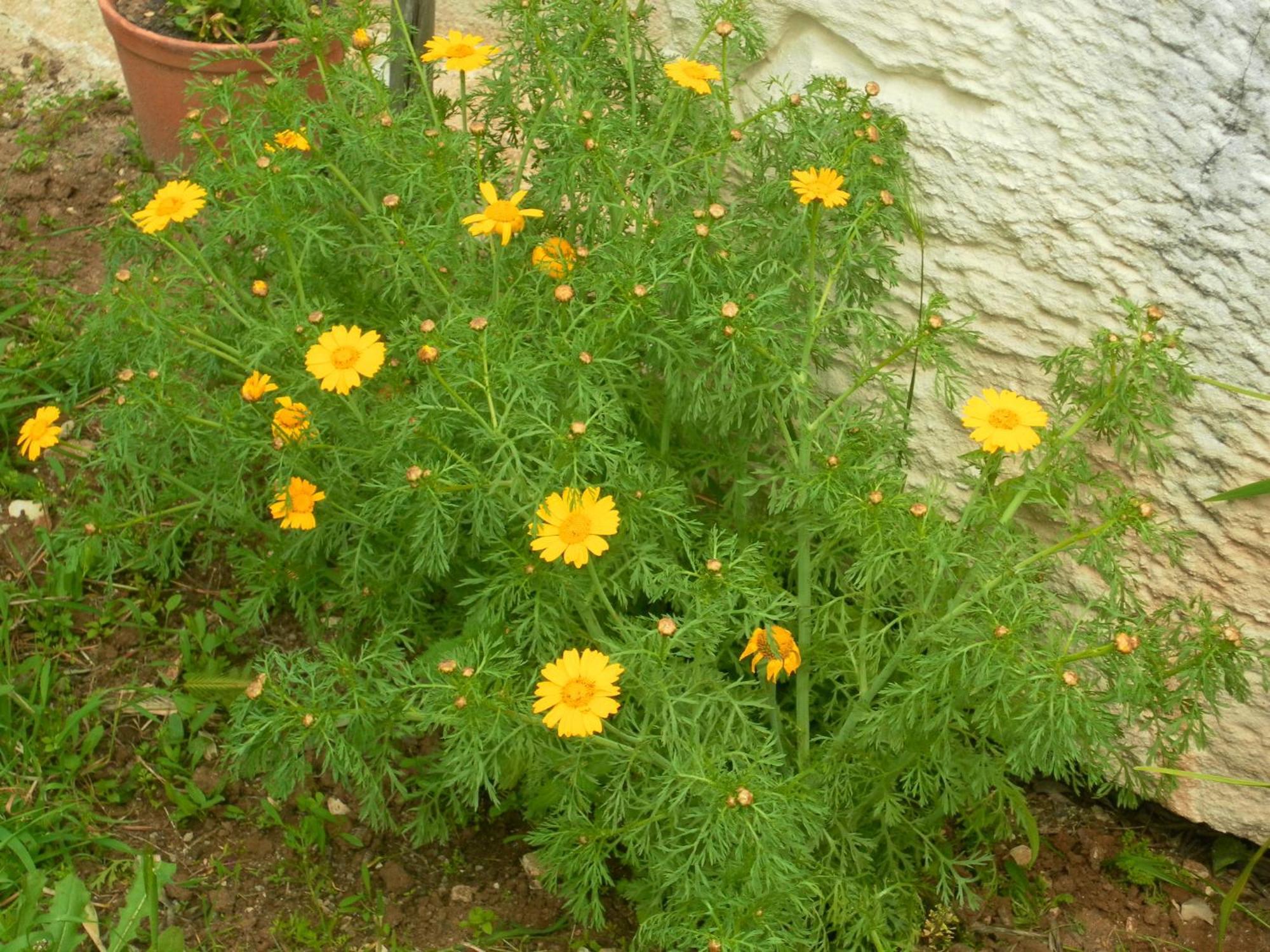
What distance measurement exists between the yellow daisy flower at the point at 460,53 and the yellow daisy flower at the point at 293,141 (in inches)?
11.4

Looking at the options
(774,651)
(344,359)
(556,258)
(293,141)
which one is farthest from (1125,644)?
(293,141)

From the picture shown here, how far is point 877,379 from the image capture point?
2.66m

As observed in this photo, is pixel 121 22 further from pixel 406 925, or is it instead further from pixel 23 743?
pixel 406 925

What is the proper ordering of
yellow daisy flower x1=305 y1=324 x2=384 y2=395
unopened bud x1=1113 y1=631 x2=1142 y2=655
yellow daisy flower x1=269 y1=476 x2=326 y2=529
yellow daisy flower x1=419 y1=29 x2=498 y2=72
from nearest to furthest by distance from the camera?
1. unopened bud x1=1113 y1=631 x2=1142 y2=655
2. yellow daisy flower x1=305 y1=324 x2=384 y2=395
3. yellow daisy flower x1=269 y1=476 x2=326 y2=529
4. yellow daisy flower x1=419 y1=29 x2=498 y2=72

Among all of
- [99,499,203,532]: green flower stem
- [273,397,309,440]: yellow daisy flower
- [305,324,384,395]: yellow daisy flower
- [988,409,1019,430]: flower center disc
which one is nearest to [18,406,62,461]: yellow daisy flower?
[99,499,203,532]: green flower stem

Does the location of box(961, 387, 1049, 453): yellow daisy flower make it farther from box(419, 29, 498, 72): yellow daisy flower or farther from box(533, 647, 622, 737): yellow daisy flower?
box(419, 29, 498, 72): yellow daisy flower

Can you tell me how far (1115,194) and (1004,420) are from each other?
51 cm

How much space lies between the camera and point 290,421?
7.63 ft

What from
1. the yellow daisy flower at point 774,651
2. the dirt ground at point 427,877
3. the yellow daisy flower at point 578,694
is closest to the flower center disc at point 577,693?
the yellow daisy flower at point 578,694

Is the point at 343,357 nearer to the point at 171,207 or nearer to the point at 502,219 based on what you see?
the point at 502,219

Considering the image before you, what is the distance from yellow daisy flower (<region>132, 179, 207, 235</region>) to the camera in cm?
242

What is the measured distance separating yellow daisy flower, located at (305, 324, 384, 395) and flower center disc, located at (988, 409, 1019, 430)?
1022 millimetres

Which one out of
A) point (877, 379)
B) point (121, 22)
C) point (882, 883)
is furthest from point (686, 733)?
point (121, 22)

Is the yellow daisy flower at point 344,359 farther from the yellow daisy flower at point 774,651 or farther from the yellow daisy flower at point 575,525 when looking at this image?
the yellow daisy flower at point 774,651
